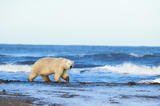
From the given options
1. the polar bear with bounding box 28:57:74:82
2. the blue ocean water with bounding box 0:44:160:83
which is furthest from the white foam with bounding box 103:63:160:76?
the polar bear with bounding box 28:57:74:82

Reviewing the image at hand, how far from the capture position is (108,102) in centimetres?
691

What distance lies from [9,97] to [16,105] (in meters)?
1.11

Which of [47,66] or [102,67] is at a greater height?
[47,66]

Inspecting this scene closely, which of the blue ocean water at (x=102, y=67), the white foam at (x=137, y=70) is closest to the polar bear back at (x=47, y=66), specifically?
the blue ocean water at (x=102, y=67)

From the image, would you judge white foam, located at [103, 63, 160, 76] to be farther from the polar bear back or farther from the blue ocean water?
the polar bear back

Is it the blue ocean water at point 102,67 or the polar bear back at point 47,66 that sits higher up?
the polar bear back at point 47,66

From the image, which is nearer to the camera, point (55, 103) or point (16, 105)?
point (16, 105)

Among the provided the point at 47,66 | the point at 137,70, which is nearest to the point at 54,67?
the point at 47,66

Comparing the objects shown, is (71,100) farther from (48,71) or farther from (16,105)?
(48,71)

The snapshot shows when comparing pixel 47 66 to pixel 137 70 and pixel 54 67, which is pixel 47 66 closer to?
pixel 54 67

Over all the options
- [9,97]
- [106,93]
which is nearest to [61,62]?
[106,93]

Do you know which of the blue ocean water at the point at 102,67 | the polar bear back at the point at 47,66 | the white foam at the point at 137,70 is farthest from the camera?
the white foam at the point at 137,70

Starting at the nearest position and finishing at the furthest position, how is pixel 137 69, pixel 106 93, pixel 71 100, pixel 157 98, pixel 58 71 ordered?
pixel 71 100 < pixel 157 98 < pixel 106 93 < pixel 58 71 < pixel 137 69

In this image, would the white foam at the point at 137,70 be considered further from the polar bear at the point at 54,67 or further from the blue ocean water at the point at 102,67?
the polar bear at the point at 54,67
